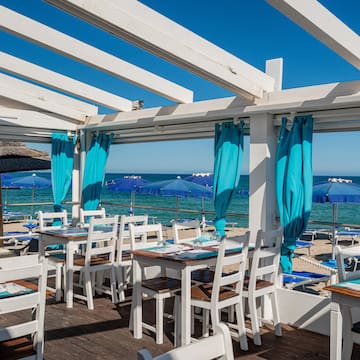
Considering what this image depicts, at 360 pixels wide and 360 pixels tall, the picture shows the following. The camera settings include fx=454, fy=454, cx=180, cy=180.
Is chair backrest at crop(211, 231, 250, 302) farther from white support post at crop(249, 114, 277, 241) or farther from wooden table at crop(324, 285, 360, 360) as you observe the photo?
white support post at crop(249, 114, 277, 241)

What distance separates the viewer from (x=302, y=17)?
3229mm

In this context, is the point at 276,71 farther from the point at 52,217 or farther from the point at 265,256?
the point at 52,217

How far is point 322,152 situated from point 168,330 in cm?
2802

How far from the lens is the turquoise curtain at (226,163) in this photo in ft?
16.8

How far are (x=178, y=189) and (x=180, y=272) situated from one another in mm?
5121

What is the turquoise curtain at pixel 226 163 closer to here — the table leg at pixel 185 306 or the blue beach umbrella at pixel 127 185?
the table leg at pixel 185 306

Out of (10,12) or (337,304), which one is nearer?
(337,304)

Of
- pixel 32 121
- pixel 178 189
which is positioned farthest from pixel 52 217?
pixel 178 189

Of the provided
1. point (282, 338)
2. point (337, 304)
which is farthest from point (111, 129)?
point (337, 304)

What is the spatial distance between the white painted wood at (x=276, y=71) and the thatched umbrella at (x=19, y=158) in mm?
3778

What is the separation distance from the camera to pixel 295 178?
4477mm

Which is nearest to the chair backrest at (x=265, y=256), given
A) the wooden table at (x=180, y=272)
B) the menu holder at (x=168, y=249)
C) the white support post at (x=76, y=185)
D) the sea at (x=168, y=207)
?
the wooden table at (x=180, y=272)

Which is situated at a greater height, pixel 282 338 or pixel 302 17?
pixel 302 17

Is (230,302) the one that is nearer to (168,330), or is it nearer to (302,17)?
(168,330)
